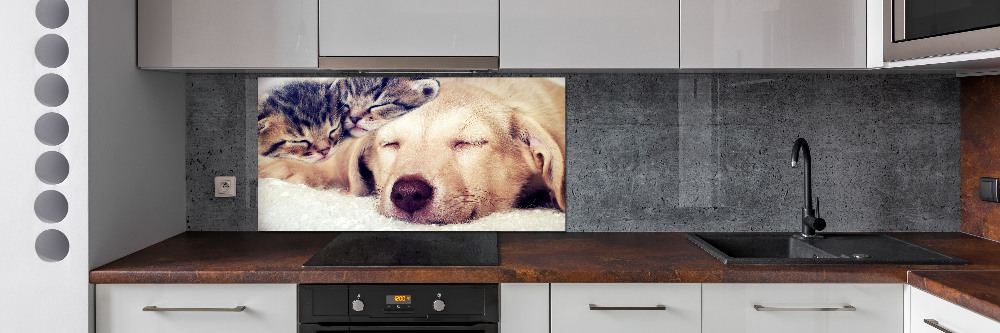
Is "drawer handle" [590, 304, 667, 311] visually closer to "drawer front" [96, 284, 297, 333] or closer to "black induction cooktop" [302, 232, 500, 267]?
"black induction cooktop" [302, 232, 500, 267]

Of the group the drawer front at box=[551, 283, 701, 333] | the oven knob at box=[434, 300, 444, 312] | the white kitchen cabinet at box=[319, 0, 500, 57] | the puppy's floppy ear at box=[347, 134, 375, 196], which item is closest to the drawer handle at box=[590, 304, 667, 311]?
the drawer front at box=[551, 283, 701, 333]

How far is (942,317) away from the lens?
1.59 m

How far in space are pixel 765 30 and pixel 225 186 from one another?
1.91 meters

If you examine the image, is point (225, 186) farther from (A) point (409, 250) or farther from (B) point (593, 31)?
(B) point (593, 31)

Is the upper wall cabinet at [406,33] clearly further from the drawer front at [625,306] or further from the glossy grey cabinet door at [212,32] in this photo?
the drawer front at [625,306]

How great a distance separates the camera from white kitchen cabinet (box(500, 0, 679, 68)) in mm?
2014

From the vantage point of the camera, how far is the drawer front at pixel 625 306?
5.78 ft

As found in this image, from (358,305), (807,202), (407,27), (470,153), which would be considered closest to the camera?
(358,305)

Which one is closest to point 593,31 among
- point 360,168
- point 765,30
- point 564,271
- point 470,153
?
point 765,30

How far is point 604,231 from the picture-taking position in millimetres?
2408
